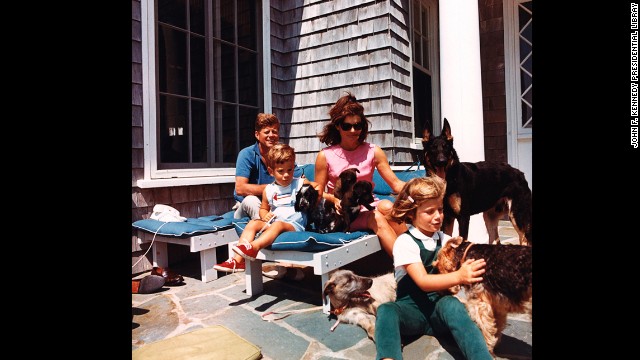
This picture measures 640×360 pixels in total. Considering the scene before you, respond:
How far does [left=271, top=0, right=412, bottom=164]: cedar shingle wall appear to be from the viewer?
4.63 m

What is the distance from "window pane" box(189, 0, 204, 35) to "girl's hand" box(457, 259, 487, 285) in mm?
3996

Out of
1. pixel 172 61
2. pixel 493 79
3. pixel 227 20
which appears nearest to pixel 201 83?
pixel 172 61

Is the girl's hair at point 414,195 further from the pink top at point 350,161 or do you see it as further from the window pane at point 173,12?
the window pane at point 173,12

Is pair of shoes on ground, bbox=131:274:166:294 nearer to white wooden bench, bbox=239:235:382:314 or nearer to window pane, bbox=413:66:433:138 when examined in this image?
white wooden bench, bbox=239:235:382:314

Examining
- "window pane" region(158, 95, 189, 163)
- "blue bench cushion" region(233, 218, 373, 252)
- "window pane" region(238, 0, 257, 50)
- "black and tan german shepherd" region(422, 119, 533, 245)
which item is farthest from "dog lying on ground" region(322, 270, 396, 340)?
"window pane" region(238, 0, 257, 50)

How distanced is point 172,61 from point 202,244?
82.0 inches

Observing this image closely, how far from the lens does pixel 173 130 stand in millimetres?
4148

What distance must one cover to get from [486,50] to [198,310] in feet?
15.9

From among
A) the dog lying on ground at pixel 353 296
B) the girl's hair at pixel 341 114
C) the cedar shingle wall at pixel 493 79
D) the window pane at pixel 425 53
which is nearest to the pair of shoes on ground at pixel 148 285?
the dog lying on ground at pixel 353 296

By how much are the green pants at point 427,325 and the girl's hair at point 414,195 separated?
1.39 feet

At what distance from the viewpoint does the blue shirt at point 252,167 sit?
3693 mm
